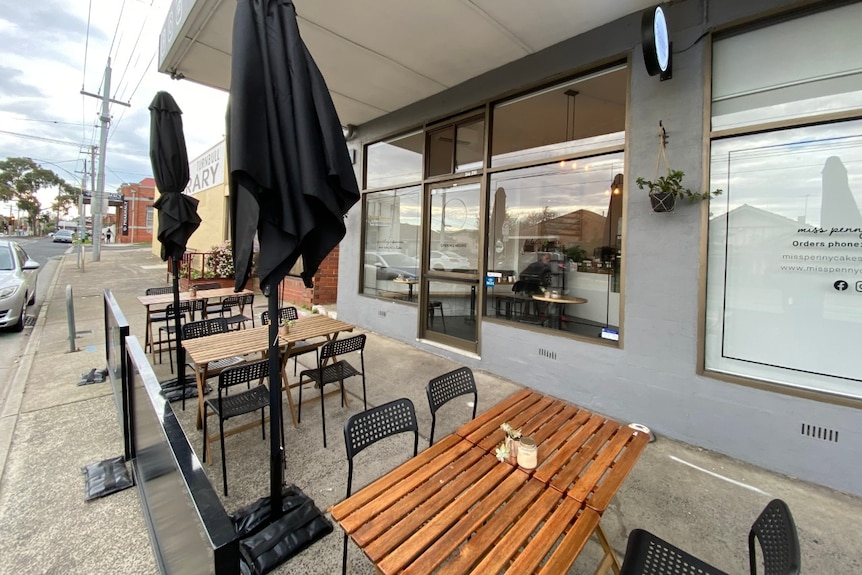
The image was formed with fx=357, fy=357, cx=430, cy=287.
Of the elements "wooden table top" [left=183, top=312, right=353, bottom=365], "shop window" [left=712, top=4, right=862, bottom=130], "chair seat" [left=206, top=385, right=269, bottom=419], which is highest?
"shop window" [left=712, top=4, right=862, bottom=130]

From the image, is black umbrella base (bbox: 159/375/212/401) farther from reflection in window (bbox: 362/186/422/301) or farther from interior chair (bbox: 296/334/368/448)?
reflection in window (bbox: 362/186/422/301)

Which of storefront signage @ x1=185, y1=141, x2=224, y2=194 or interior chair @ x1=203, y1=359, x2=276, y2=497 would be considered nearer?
interior chair @ x1=203, y1=359, x2=276, y2=497

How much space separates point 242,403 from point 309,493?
2.70 feet

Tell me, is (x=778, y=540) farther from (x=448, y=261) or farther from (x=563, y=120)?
(x=448, y=261)

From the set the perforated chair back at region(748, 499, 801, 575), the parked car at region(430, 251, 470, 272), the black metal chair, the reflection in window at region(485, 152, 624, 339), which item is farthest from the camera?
the parked car at region(430, 251, 470, 272)

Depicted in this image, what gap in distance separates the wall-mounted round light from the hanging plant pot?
933 mm

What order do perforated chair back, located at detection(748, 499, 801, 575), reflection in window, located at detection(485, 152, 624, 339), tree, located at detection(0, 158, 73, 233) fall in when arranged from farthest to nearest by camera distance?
1. tree, located at detection(0, 158, 73, 233)
2. reflection in window, located at detection(485, 152, 624, 339)
3. perforated chair back, located at detection(748, 499, 801, 575)

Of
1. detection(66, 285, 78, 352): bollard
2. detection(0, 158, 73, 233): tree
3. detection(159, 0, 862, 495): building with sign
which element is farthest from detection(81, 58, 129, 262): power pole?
detection(0, 158, 73, 233): tree

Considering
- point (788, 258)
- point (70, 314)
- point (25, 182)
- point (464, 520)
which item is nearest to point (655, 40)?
point (788, 258)

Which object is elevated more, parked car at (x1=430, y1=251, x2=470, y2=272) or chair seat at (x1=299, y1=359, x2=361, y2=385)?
parked car at (x1=430, y1=251, x2=470, y2=272)

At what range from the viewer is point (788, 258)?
265cm

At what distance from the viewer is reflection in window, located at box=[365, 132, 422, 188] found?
563 cm

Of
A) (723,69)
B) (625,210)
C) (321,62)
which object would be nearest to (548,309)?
(625,210)

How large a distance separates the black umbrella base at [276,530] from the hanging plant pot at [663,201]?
3.30 metres
